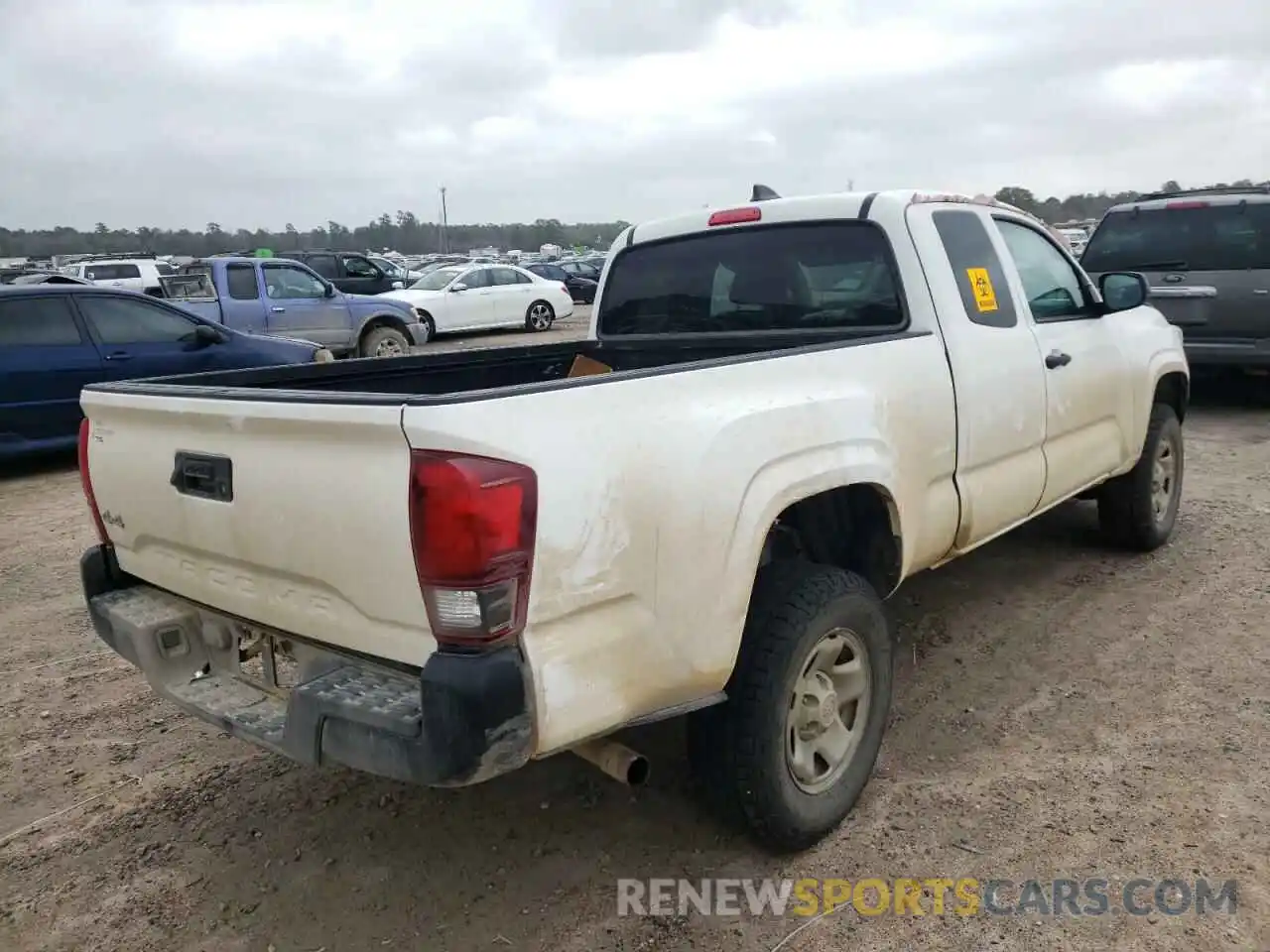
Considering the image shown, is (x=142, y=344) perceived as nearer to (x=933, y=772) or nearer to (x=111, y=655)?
(x=111, y=655)

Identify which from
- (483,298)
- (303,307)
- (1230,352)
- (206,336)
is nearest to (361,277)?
(483,298)

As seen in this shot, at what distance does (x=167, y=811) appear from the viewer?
321 cm

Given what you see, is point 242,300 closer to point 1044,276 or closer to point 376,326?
point 376,326

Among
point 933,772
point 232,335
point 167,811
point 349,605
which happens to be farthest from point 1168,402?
point 232,335

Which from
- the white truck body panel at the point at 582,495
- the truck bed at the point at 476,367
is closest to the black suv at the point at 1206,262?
the truck bed at the point at 476,367

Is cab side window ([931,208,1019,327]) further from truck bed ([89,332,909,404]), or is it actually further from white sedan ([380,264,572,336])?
white sedan ([380,264,572,336])

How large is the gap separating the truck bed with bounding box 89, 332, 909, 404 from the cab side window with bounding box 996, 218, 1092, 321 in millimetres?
1054

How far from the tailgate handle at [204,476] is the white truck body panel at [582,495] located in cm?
3

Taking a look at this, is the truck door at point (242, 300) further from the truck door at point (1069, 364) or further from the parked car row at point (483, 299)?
the truck door at point (1069, 364)

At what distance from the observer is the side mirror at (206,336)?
923cm

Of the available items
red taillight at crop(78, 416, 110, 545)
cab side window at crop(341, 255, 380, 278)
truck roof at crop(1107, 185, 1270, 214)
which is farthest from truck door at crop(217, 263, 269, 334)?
red taillight at crop(78, 416, 110, 545)

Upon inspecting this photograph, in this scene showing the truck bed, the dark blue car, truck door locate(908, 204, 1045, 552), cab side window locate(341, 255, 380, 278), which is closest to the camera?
the truck bed

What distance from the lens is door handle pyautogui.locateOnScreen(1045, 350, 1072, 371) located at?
13.3 ft

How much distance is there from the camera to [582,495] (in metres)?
2.16
